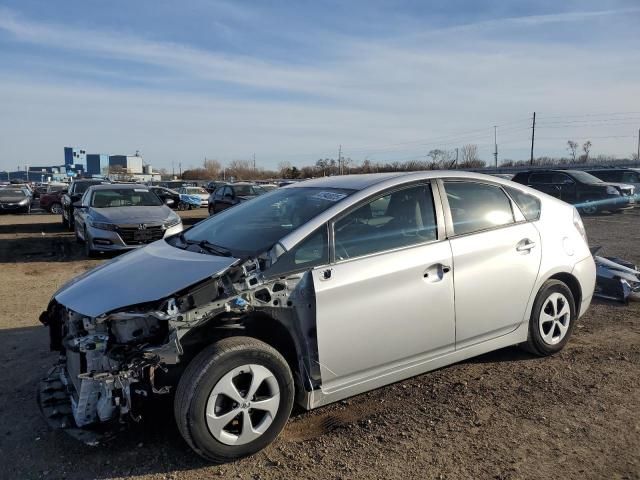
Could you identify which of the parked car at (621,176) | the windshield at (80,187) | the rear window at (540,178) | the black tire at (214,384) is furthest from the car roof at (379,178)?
the parked car at (621,176)

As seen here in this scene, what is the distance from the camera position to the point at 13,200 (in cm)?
2514

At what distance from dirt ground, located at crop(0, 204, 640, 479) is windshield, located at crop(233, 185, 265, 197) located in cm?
1654

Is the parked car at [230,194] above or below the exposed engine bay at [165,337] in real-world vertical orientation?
above

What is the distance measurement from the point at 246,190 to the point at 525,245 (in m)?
18.1

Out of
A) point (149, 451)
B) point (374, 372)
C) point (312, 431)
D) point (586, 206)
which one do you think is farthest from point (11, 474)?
point (586, 206)

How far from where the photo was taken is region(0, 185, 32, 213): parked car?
81.8ft

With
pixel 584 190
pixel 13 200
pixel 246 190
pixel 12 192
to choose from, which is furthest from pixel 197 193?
pixel 584 190

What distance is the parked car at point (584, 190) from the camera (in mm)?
18938

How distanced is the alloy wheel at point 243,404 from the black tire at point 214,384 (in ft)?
0.10

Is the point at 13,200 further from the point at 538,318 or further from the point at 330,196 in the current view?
the point at 538,318

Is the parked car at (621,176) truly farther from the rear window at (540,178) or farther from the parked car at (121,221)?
the parked car at (121,221)

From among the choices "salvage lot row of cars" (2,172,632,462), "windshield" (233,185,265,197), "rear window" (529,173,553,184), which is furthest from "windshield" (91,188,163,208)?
"rear window" (529,173,553,184)

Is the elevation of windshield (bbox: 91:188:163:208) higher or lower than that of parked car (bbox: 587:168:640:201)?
lower

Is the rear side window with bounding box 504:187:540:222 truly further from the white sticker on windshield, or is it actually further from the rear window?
the rear window
